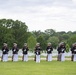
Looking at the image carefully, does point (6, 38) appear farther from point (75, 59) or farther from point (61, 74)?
point (61, 74)

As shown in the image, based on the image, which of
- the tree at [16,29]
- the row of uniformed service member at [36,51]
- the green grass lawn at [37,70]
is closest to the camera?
the green grass lawn at [37,70]

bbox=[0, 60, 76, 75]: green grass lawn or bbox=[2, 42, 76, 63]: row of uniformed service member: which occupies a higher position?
bbox=[2, 42, 76, 63]: row of uniformed service member

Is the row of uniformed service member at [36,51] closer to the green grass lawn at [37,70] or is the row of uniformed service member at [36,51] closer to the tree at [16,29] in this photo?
the green grass lawn at [37,70]

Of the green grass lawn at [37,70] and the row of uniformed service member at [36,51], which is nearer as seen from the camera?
the green grass lawn at [37,70]

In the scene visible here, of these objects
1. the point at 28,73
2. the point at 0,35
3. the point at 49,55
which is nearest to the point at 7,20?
the point at 0,35

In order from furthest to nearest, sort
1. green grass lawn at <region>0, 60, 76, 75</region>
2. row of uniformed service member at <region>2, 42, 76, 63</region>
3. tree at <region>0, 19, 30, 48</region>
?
tree at <region>0, 19, 30, 48</region> → row of uniformed service member at <region>2, 42, 76, 63</region> → green grass lawn at <region>0, 60, 76, 75</region>

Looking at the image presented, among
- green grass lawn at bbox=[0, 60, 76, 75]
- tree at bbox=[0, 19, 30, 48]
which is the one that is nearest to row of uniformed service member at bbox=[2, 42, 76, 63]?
green grass lawn at bbox=[0, 60, 76, 75]

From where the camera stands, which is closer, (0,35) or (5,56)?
(5,56)

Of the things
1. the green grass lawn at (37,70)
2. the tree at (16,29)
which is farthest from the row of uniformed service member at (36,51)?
the tree at (16,29)

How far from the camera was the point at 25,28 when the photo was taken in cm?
5419

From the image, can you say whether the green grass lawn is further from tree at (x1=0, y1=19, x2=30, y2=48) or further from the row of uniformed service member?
tree at (x1=0, y1=19, x2=30, y2=48)

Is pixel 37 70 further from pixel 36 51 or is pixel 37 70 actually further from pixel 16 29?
pixel 16 29

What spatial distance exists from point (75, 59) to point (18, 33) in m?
25.5

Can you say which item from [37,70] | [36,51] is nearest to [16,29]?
[36,51]
